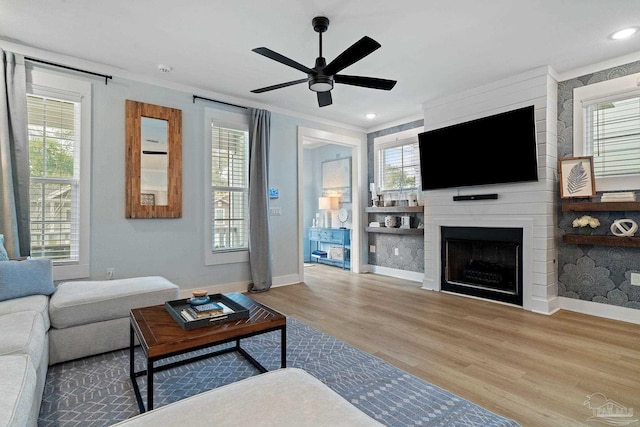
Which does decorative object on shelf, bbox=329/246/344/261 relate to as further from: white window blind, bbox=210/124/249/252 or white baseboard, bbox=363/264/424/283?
white window blind, bbox=210/124/249/252

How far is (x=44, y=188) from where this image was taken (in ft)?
10.9

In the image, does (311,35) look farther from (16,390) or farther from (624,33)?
(16,390)

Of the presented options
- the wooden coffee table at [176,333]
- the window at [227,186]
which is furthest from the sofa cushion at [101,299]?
the window at [227,186]

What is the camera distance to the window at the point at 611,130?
332cm

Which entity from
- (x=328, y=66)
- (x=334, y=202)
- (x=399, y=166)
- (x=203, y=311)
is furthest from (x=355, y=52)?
(x=334, y=202)

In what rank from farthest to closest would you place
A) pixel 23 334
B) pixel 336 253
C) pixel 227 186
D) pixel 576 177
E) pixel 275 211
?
pixel 336 253 < pixel 275 211 < pixel 227 186 < pixel 576 177 < pixel 23 334

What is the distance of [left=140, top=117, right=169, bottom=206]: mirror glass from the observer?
12.6 ft

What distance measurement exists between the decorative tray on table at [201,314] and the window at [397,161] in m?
4.01

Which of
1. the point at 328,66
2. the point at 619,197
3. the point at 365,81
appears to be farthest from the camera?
the point at 619,197

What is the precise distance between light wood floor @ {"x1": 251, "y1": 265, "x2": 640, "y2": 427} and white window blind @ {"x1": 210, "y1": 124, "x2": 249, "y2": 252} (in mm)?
918

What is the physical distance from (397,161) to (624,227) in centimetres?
314

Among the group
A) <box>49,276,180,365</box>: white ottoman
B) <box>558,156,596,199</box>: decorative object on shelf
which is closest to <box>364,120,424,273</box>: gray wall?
<box>558,156,596,199</box>: decorative object on shelf

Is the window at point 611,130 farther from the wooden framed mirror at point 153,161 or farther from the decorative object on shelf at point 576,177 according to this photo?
the wooden framed mirror at point 153,161

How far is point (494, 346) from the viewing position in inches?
107
